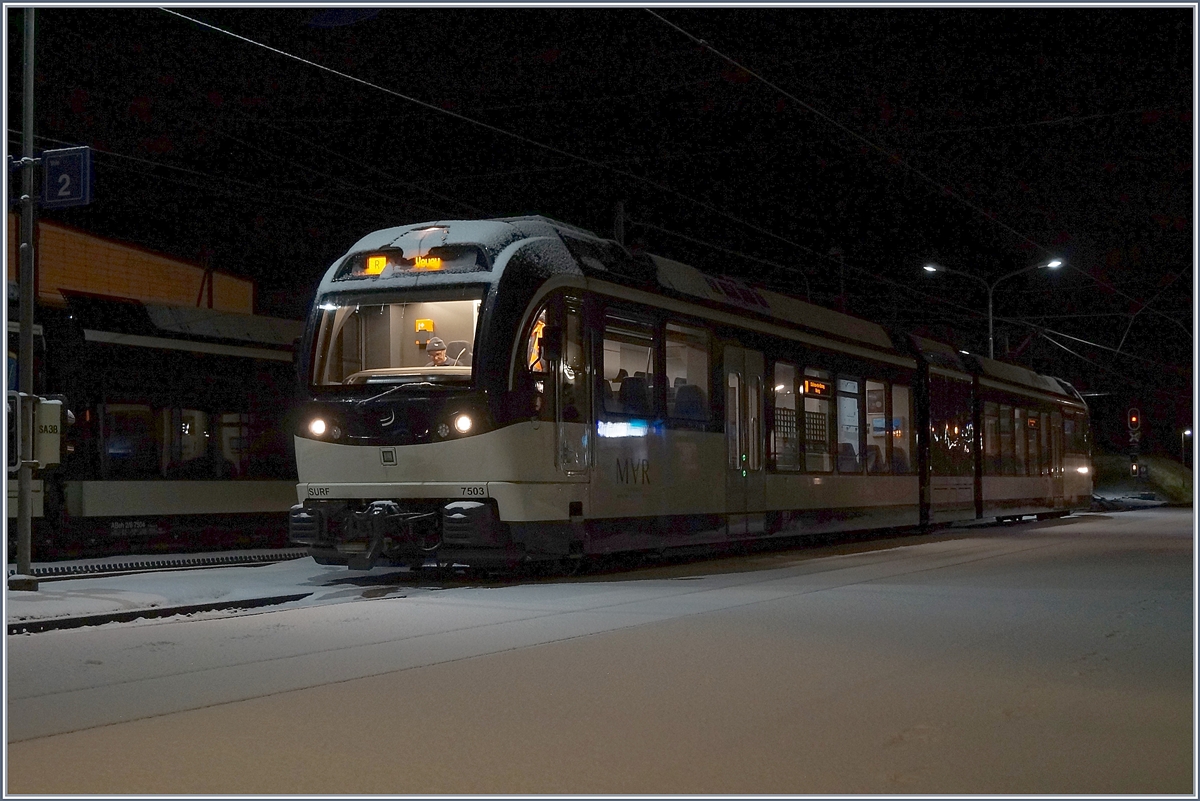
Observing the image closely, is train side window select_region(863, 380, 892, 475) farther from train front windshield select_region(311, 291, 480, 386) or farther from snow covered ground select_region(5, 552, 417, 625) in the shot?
train front windshield select_region(311, 291, 480, 386)

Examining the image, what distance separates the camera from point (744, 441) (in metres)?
18.4

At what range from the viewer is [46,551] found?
58.5ft

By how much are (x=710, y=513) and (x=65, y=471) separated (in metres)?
8.32

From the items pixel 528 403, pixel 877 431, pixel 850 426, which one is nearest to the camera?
pixel 528 403

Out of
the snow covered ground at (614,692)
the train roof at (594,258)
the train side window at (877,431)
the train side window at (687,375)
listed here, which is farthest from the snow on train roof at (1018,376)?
the snow covered ground at (614,692)

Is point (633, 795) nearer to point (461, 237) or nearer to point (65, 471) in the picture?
point (461, 237)

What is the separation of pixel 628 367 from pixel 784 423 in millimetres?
4675

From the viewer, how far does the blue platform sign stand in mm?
13367

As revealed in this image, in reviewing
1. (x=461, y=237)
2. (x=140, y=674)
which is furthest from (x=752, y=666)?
(x=461, y=237)

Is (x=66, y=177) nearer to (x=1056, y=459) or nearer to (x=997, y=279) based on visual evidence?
(x=1056, y=459)

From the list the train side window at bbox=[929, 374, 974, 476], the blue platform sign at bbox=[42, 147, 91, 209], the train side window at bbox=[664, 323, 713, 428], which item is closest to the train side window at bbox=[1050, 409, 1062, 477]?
the train side window at bbox=[929, 374, 974, 476]

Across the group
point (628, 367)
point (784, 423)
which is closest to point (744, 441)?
point (784, 423)

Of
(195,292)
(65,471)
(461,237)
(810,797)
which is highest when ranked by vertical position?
(195,292)

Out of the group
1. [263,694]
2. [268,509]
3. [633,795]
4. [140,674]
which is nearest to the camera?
[633,795]
